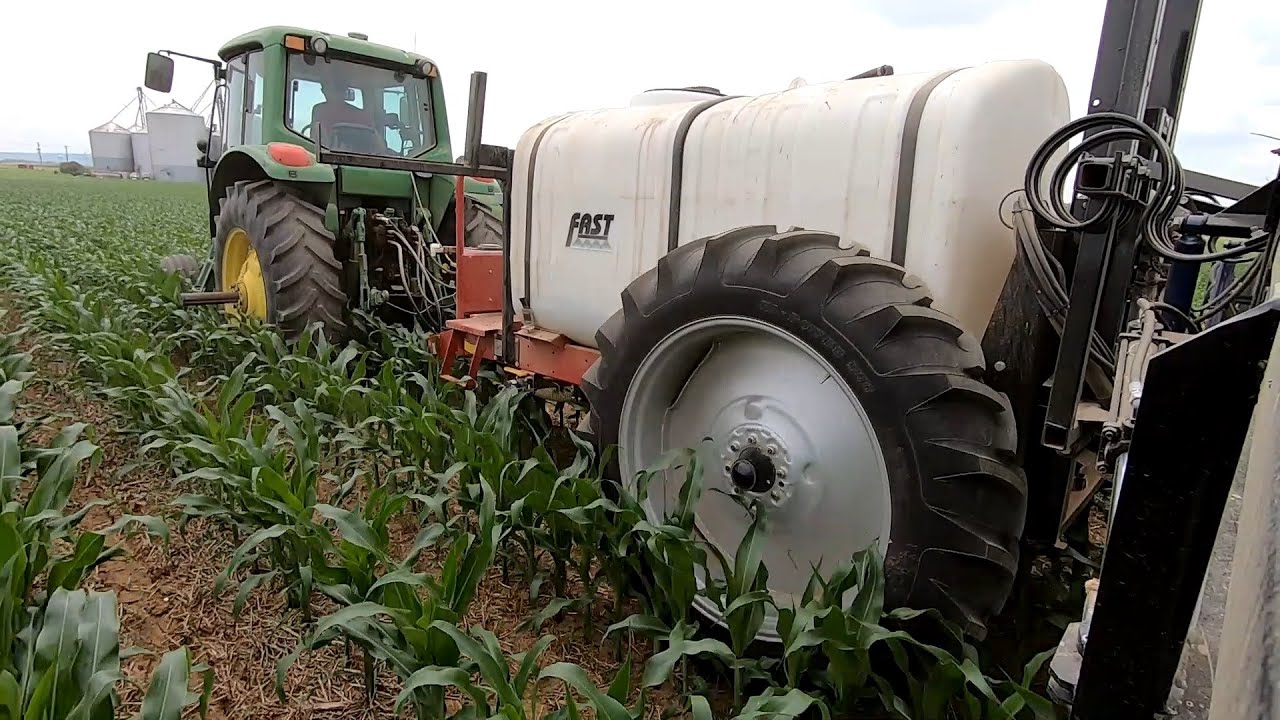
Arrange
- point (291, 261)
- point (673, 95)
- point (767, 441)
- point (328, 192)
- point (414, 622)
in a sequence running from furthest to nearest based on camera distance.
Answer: point (328, 192), point (291, 261), point (673, 95), point (767, 441), point (414, 622)

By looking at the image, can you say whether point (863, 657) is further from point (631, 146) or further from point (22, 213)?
point (22, 213)

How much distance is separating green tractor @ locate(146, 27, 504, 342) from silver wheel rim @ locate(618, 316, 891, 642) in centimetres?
191

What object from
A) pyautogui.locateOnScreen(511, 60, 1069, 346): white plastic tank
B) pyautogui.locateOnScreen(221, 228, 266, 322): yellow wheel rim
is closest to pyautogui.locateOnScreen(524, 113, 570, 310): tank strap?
pyautogui.locateOnScreen(511, 60, 1069, 346): white plastic tank

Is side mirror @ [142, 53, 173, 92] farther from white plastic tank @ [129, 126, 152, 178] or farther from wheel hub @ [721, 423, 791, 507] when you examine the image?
white plastic tank @ [129, 126, 152, 178]

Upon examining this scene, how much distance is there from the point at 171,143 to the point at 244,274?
4795 cm

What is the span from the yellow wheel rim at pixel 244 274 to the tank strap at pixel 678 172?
251 cm

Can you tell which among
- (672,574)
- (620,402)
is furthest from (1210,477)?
(620,402)

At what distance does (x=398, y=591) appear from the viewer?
5.49 feet

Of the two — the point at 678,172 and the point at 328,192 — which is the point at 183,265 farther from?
the point at 678,172

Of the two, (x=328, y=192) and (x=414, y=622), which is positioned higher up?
(x=328, y=192)

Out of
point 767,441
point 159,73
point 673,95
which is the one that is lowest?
point 767,441

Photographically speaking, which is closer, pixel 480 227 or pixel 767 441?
pixel 767 441

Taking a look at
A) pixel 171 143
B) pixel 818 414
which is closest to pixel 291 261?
pixel 818 414

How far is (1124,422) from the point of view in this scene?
1.21m
